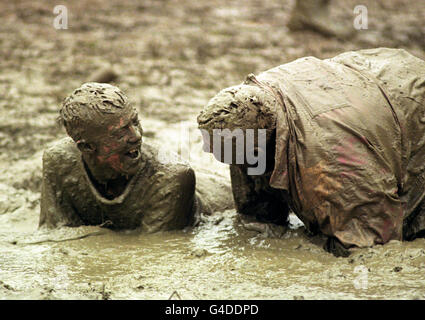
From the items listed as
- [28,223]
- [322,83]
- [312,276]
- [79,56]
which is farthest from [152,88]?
[312,276]

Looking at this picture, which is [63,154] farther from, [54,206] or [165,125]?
[165,125]

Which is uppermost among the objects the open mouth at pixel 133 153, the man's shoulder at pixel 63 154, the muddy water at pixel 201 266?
the open mouth at pixel 133 153

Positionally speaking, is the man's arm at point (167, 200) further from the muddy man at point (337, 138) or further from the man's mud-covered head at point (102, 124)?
the muddy man at point (337, 138)

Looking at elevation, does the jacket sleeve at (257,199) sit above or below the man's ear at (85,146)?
below

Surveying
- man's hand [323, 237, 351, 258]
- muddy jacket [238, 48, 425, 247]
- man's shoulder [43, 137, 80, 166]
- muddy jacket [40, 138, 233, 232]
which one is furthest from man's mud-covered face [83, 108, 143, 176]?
man's hand [323, 237, 351, 258]

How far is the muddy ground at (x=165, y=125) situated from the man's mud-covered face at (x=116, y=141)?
1.68 ft

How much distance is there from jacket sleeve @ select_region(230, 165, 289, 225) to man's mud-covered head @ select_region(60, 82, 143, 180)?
2.38 ft

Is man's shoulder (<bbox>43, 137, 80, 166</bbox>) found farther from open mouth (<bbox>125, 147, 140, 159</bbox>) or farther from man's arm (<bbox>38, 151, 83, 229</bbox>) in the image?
open mouth (<bbox>125, 147, 140, 159</bbox>)

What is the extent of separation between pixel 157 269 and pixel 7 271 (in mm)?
830

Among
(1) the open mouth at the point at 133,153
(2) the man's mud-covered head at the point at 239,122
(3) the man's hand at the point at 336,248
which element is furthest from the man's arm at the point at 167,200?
(3) the man's hand at the point at 336,248

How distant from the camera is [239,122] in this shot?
13.2ft

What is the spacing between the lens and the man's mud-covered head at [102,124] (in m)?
4.30

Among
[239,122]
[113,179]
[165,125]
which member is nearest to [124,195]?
[113,179]
